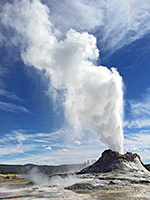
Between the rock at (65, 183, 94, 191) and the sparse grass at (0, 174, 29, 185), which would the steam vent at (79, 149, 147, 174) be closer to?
the rock at (65, 183, 94, 191)

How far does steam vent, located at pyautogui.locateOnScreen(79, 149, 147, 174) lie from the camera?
229 ft

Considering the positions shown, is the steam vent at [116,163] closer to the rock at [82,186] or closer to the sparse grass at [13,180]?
the rock at [82,186]

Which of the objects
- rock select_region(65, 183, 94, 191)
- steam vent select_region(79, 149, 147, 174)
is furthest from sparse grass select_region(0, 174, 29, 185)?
rock select_region(65, 183, 94, 191)

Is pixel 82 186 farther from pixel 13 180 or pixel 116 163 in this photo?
pixel 13 180

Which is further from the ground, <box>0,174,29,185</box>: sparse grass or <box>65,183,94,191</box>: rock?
<box>0,174,29,185</box>: sparse grass

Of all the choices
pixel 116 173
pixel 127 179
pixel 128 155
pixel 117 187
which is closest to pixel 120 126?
pixel 128 155

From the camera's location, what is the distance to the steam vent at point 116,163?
229 feet

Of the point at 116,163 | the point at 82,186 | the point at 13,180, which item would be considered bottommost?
the point at 82,186

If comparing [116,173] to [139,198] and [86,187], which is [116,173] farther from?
[139,198]

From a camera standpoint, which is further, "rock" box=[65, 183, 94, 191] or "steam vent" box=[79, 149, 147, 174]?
"steam vent" box=[79, 149, 147, 174]

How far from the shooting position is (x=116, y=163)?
71438 millimetres

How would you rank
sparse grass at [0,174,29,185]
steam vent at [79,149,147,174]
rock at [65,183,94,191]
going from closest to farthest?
rock at [65,183,94,191]
steam vent at [79,149,147,174]
sparse grass at [0,174,29,185]

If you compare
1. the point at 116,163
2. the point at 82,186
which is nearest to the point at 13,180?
the point at 116,163

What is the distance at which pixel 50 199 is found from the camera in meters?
39.1
